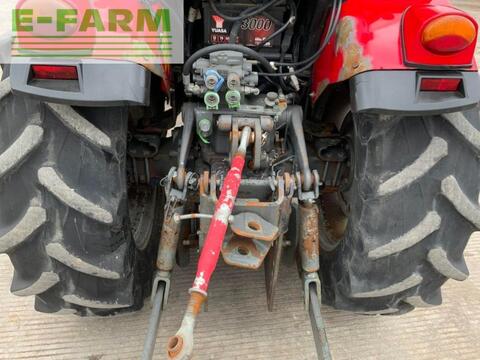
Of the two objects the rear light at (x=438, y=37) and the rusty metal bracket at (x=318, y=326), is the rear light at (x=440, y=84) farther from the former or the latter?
the rusty metal bracket at (x=318, y=326)

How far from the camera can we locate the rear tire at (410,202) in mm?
1197

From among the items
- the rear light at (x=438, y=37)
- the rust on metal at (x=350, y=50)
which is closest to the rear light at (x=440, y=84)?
the rear light at (x=438, y=37)

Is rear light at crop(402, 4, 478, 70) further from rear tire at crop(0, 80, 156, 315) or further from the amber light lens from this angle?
rear tire at crop(0, 80, 156, 315)

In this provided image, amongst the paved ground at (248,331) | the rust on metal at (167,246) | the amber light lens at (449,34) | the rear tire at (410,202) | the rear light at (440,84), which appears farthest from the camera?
the paved ground at (248,331)

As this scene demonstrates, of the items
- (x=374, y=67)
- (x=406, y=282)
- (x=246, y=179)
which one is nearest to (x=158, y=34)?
(x=246, y=179)

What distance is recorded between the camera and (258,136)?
4.10 ft

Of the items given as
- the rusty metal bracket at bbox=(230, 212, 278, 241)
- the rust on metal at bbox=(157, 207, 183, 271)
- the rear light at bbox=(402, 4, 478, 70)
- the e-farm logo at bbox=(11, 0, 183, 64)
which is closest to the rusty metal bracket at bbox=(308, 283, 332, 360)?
the rusty metal bracket at bbox=(230, 212, 278, 241)

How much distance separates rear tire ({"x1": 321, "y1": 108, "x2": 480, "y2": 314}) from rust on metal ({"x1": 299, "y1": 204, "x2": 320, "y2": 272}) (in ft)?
0.37

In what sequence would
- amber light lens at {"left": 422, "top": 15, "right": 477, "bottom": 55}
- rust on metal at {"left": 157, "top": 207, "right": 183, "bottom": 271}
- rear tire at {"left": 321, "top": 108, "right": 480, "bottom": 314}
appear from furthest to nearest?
rust on metal at {"left": 157, "top": 207, "right": 183, "bottom": 271}
rear tire at {"left": 321, "top": 108, "right": 480, "bottom": 314}
amber light lens at {"left": 422, "top": 15, "right": 477, "bottom": 55}

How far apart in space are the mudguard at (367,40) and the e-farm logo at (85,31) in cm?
51

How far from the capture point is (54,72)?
3.42ft

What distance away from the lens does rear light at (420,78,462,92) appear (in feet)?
3.55

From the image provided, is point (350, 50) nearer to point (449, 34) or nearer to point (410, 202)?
point (449, 34)

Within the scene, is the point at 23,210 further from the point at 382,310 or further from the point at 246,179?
the point at 382,310
